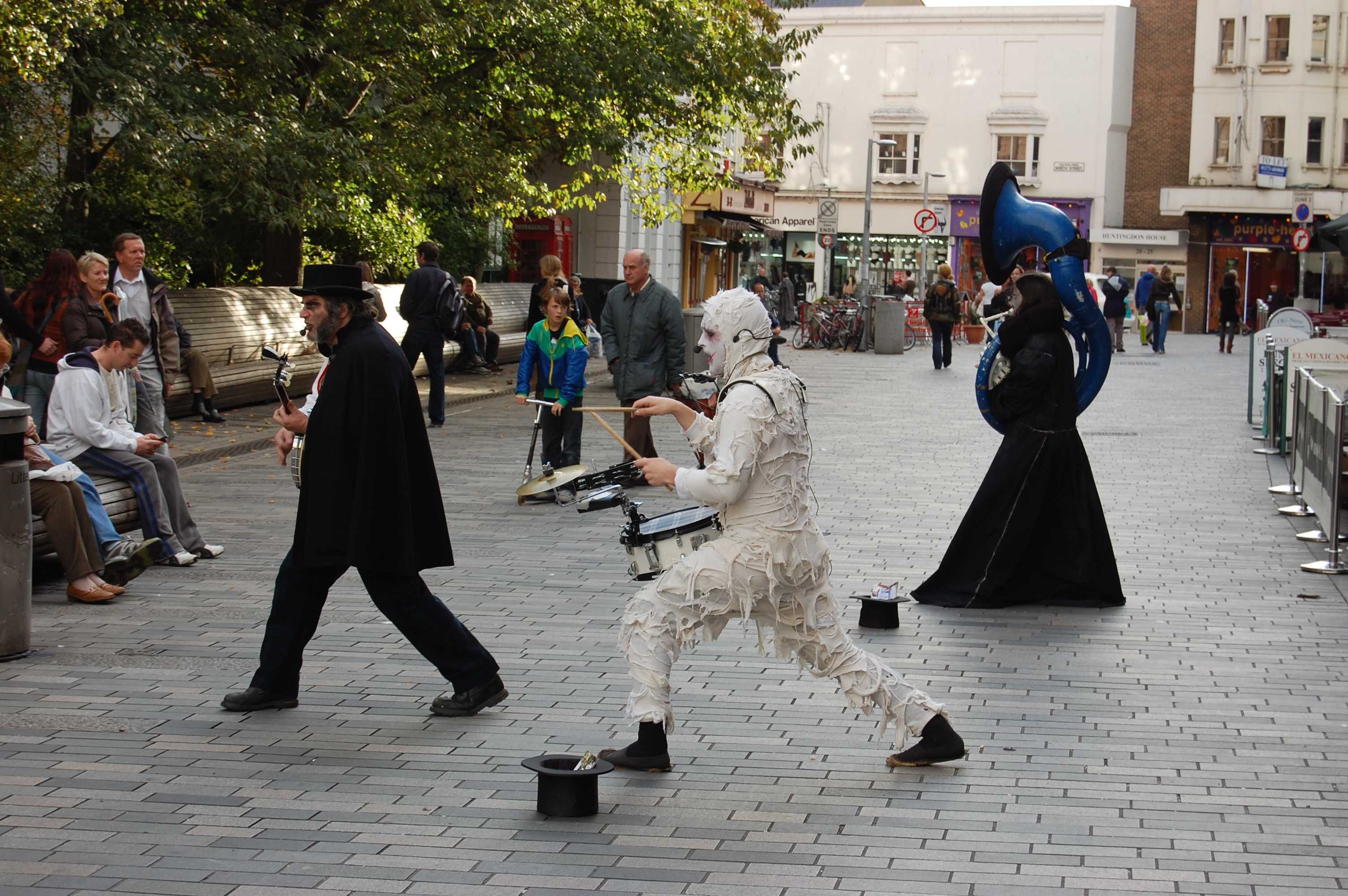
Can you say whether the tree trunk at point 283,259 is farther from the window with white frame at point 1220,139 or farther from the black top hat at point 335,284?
the window with white frame at point 1220,139

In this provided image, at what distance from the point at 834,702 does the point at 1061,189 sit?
51147 mm

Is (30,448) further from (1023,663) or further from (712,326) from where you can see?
(1023,663)

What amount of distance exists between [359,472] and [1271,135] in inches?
2019

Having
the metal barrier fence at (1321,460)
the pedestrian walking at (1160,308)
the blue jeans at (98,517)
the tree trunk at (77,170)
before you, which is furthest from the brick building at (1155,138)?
the blue jeans at (98,517)

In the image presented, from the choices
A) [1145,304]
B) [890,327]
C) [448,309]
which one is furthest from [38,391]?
[1145,304]

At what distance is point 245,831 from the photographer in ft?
15.6

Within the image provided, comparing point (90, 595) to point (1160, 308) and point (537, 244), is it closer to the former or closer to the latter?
point (537, 244)

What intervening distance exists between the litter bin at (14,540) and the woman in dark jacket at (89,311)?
385 cm

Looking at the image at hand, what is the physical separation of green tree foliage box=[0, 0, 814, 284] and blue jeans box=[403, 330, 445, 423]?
177cm

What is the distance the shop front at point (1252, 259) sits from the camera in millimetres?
51406

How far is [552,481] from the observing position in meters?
10.4

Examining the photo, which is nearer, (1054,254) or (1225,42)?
(1054,254)

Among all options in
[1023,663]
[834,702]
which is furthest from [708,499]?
[1023,663]

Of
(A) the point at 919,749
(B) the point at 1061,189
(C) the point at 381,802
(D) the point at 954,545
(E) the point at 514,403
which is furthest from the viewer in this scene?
(B) the point at 1061,189
